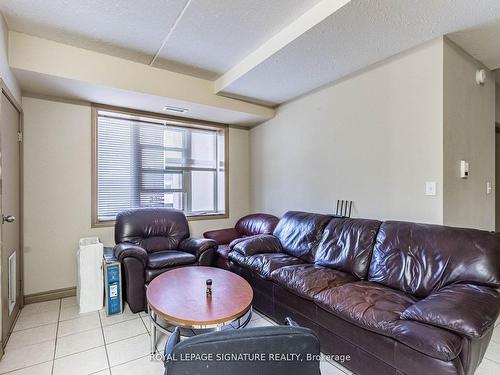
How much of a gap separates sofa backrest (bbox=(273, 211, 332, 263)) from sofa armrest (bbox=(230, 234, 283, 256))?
9cm

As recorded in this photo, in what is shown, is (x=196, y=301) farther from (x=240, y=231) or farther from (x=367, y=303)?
(x=240, y=231)

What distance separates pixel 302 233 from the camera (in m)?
2.98

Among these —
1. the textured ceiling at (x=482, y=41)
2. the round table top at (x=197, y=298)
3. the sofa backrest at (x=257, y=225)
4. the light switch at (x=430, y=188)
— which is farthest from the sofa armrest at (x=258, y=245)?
the textured ceiling at (x=482, y=41)

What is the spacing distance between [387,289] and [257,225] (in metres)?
2.07

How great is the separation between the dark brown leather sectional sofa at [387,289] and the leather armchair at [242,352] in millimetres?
960

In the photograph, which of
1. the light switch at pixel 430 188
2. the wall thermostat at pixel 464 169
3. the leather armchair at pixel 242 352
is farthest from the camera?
the wall thermostat at pixel 464 169

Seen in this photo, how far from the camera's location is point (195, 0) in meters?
2.00

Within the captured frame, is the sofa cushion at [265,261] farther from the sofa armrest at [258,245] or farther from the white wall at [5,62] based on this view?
the white wall at [5,62]

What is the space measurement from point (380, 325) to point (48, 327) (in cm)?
277

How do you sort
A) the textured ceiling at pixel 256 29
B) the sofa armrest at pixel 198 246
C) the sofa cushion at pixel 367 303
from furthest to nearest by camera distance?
the sofa armrest at pixel 198 246 → the textured ceiling at pixel 256 29 → the sofa cushion at pixel 367 303

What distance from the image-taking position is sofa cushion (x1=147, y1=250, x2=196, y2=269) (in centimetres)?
281

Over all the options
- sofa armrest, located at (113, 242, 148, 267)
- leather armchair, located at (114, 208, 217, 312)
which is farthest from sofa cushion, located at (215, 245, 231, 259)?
sofa armrest, located at (113, 242, 148, 267)

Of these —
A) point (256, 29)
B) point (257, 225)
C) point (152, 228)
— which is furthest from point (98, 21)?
point (257, 225)

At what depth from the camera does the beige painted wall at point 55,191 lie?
9.80ft
